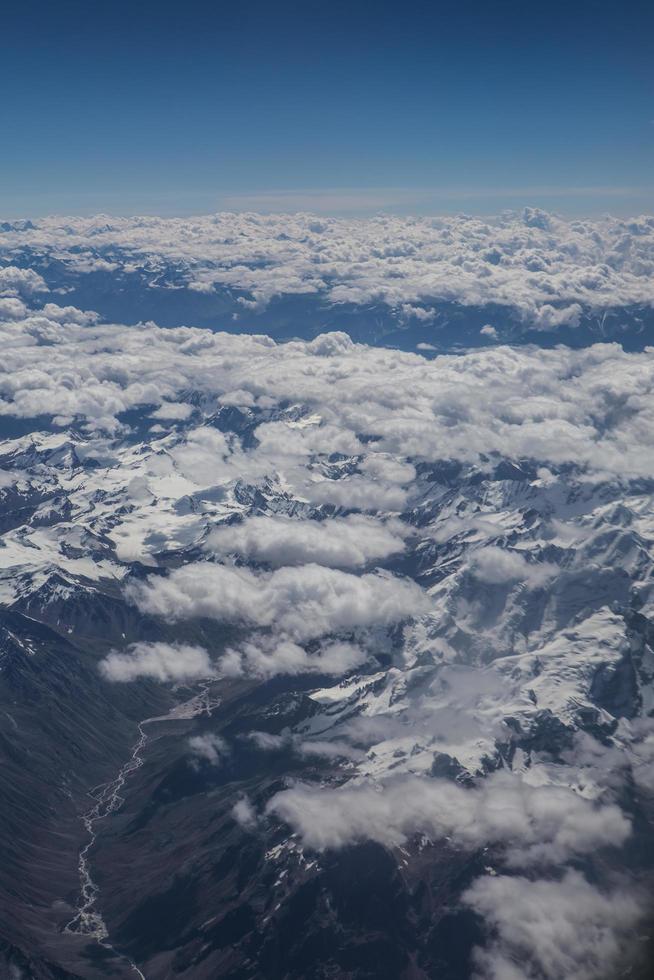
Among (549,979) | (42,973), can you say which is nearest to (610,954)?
(549,979)

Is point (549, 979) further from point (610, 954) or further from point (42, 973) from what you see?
point (42, 973)
